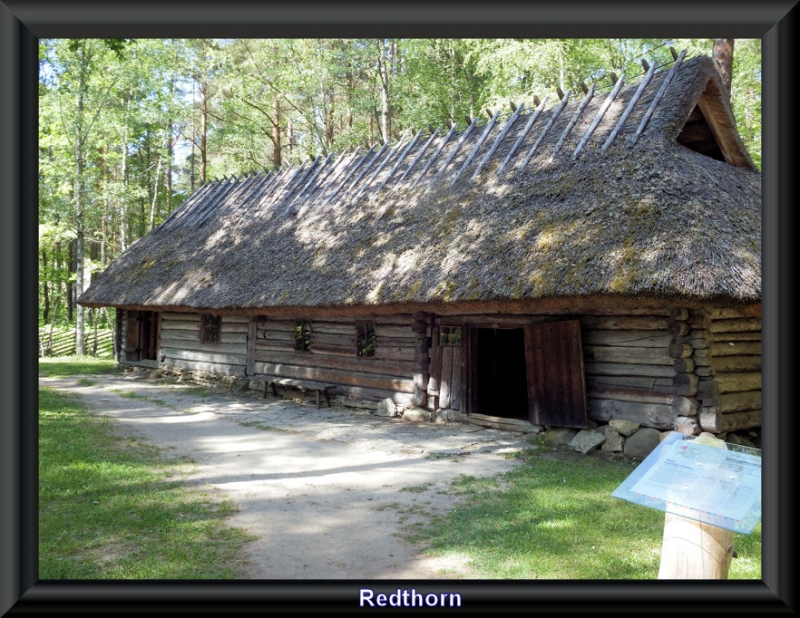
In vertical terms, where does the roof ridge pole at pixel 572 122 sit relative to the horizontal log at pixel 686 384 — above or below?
above

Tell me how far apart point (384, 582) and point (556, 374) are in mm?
7423

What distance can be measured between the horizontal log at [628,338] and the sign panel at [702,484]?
569cm

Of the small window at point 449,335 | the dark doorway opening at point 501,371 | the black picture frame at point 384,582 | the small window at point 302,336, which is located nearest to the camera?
the black picture frame at point 384,582

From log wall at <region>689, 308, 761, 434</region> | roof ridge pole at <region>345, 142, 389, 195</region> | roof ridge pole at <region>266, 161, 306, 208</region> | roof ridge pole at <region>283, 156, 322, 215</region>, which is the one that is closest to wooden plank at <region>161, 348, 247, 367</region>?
roof ridge pole at <region>283, 156, 322, 215</region>

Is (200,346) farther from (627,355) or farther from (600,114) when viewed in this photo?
(627,355)

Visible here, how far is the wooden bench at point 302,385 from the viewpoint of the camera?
1272 centimetres

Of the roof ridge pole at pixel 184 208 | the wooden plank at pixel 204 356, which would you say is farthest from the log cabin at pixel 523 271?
the roof ridge pole at pixel 184 208

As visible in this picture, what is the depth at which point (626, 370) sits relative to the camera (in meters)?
8.64

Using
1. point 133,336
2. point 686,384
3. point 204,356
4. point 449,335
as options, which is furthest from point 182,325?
point 686,384

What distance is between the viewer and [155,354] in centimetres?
1962

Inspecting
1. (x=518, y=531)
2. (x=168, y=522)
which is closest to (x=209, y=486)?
(x=168, y=522)

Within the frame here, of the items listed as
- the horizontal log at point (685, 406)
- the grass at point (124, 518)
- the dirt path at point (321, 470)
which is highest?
the horizontal log at point (685, 406)

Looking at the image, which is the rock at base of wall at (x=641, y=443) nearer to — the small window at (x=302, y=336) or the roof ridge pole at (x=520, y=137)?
the roof ridge pole at (x=520, y=137)
